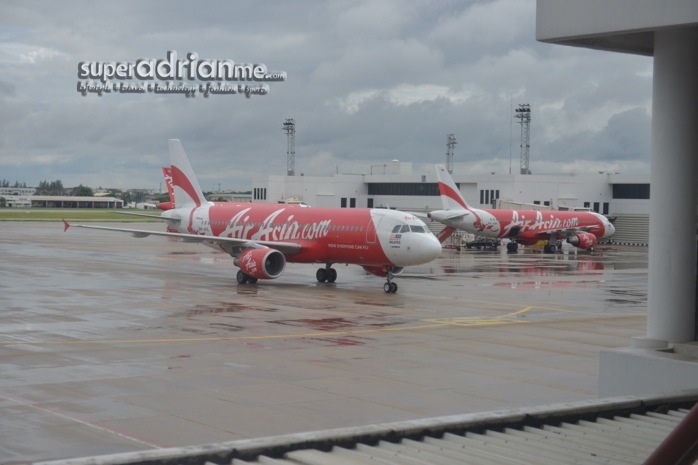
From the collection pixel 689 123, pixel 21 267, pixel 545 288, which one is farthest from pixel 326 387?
pixel 21 267

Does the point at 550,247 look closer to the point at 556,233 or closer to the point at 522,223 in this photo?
the point at 556,233

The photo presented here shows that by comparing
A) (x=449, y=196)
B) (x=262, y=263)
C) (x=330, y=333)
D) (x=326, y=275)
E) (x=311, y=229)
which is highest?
(x=449, y=196)

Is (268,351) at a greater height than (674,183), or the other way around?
(674,183)

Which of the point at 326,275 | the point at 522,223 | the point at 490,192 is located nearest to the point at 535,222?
the point at 522,223

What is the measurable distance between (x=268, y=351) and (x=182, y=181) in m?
28.5

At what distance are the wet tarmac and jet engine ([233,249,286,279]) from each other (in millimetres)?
659

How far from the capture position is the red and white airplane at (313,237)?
38.1 m

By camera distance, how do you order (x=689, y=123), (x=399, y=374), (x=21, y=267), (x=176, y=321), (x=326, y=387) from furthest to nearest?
(x=21, y=267)
(x=176, y=321)
(x=399, y=374)
(x=326, y=387)
(x=689, y=123)

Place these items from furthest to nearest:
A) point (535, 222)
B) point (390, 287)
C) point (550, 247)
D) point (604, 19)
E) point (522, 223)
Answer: point (550, 247) → point (535, 222) → point (522, 223) → point (390, 287) → point (604, 19)

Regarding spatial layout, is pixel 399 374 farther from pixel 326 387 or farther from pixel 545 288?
pixel 545 288

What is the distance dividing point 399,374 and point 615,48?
8749 mm

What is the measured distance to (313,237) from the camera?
41.0m

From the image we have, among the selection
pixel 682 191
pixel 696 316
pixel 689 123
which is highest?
pixel 689 123

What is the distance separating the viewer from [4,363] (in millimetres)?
19906
